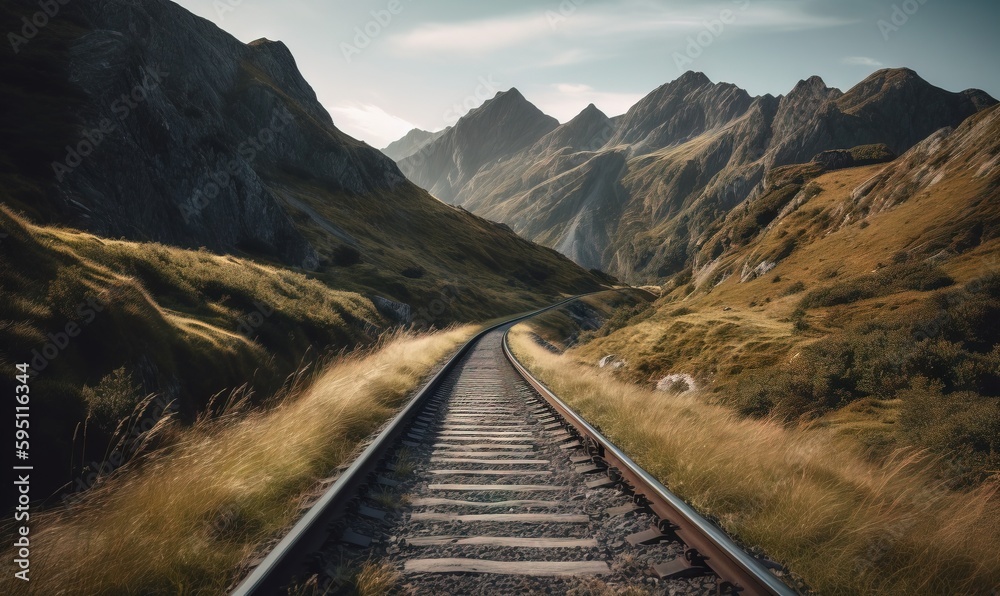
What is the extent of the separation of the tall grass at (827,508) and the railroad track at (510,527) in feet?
1.92

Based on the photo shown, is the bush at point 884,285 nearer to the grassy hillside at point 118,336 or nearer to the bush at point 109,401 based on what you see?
the grassy hillside at point 118,336

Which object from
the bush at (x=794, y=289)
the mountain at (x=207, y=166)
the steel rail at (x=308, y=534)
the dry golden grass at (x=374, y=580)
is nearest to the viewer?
the steel rail at (x=308, y=534)

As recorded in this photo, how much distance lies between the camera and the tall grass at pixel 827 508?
9.69 ft

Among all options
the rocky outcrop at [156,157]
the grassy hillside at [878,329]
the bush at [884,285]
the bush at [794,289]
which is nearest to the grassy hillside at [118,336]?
the rocky outcrop at [156,157]

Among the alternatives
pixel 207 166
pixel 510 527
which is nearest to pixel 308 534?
pixel 510 527

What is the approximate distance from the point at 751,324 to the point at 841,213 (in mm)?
20253

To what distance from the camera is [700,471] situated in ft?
15.4

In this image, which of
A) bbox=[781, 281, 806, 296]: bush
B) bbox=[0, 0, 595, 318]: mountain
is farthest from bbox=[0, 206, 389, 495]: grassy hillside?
bbox=[781, 281, 806, 296]: bush

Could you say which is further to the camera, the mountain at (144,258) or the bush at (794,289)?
the bush at (794,289)

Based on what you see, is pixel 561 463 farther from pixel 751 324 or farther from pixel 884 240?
pixel 884 240

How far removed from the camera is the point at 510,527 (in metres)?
3.81

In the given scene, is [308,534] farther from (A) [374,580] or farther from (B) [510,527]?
(B) [510,527]

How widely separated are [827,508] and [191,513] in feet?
16.1

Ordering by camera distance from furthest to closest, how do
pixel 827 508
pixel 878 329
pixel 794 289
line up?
pixel 794 289 < pixel 878 329 < pixel 827 508
